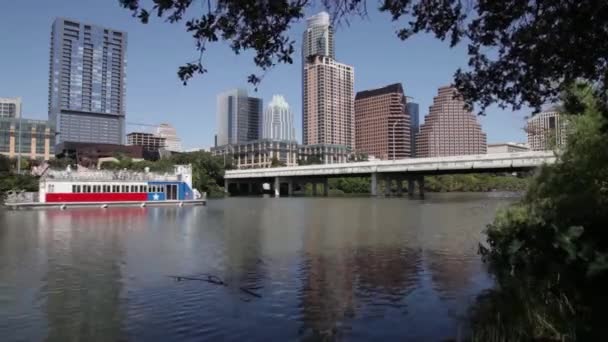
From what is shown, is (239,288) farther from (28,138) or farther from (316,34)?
(28,138)

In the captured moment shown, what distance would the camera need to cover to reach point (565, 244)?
32.0ft

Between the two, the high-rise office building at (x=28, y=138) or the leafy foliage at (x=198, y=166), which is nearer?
the leafy foliage at (x=198, y=166)

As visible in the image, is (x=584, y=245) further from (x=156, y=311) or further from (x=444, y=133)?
(x=444, y=133)

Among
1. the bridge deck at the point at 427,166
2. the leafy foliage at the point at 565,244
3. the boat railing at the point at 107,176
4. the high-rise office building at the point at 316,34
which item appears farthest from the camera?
Result: the bridge deck at the point at 427,166

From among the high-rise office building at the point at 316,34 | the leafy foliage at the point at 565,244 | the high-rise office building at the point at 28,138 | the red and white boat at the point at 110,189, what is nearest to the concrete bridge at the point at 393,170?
the leafy foliage at the point at 565,244

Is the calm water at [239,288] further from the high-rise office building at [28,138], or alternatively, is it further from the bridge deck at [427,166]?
the high-rise office building at [28,138]

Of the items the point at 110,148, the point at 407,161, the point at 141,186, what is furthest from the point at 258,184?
the point at 141,186

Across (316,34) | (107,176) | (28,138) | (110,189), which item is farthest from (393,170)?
(28,138)

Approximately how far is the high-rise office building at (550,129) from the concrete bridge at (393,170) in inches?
1467

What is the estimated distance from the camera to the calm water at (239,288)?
436 inches

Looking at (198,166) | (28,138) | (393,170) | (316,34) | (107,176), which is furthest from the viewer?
(28,138)

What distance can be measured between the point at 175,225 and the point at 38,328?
2705cm

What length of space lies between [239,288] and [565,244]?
29.1ft

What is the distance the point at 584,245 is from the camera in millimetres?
9617
